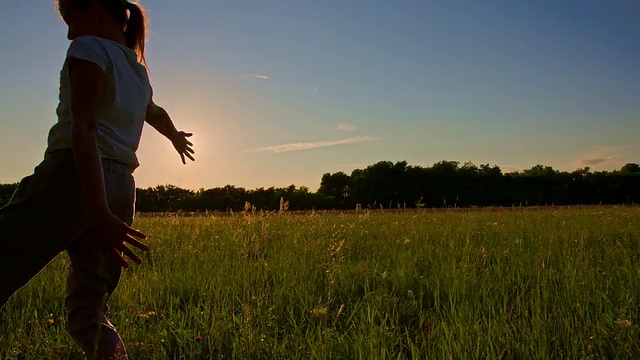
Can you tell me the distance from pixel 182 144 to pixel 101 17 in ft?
3.12

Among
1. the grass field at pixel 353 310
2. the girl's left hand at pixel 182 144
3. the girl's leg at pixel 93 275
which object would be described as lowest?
the grass field at pixel 353 310

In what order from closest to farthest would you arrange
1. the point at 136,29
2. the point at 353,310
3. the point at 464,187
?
the point at 136,29
the point at 353,310
the point at 464,187

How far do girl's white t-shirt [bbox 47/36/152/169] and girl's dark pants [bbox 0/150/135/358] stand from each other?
0.06 meters

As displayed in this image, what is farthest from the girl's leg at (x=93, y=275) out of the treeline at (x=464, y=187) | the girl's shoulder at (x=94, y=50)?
the treeline at (x=464, y=187)

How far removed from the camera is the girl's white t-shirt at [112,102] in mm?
1680

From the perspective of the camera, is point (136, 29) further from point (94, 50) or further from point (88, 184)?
point (88, 184)

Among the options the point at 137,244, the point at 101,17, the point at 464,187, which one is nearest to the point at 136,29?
the point at 101,17

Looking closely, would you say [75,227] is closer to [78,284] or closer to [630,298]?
[78,284]

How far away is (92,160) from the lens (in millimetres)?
1576

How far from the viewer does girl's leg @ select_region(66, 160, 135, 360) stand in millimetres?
1749

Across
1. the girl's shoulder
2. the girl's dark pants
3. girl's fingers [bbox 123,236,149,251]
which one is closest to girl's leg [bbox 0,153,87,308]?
the girl's dark pants

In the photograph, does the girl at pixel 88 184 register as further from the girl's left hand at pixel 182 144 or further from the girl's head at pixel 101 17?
the girl's left hand at pixel 182 144

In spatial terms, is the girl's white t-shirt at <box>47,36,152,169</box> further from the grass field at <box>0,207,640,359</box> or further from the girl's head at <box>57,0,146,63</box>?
the grass field at <box>0,207,640,359</box>

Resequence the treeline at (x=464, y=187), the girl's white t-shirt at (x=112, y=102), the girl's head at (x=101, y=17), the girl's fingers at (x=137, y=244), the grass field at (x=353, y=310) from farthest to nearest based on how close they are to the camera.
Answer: the treeline at (x=464, y=187), the grass field at (x=353, y=310), the girl's head at (x=101, y=17), the girl's white t-shirt at (x=112, y=102), the girl's fingers at (x=137, y=244)
